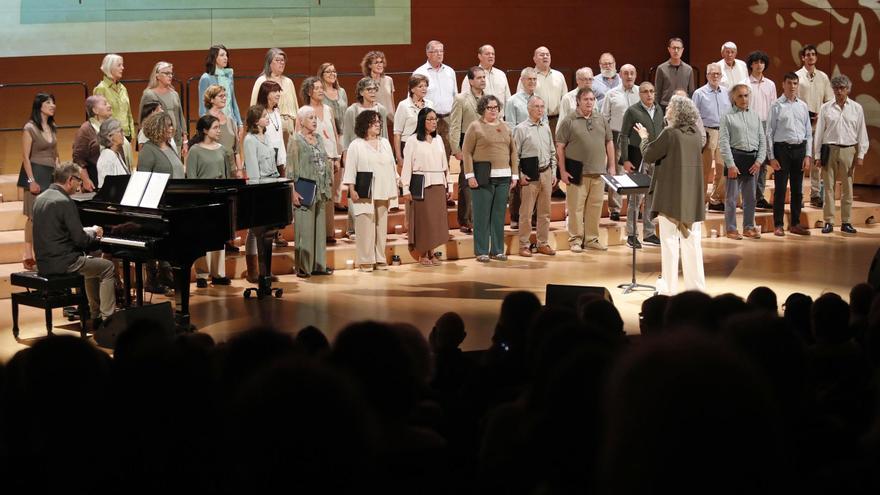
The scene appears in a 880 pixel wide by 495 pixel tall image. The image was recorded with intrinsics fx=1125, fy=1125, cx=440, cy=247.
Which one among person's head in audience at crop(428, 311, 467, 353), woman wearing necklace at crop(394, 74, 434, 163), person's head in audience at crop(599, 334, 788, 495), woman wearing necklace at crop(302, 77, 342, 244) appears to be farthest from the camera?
woman wearing necklace at crop(394, 74, 434, 163)

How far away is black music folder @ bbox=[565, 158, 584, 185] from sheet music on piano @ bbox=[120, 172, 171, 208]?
15.8 ft

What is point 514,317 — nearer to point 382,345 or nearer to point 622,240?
point 382,345

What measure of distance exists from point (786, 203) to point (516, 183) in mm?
3873

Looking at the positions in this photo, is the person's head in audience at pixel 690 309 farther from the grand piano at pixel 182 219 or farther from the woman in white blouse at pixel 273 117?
the woman in white blouse at pixel 273 117

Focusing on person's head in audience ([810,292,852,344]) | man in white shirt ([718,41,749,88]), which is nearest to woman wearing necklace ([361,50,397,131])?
man in white shirt ([718,41,749,88])

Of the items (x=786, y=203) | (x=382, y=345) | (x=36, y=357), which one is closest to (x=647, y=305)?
(x=382, y=345)

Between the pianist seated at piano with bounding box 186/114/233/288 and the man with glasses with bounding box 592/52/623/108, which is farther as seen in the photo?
the man with glasses with bounding box 592/52/623/108

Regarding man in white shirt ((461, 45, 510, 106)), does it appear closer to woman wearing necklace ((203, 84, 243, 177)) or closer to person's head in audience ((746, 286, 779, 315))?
woman wearing necklace ((203, 84, 243, 177))

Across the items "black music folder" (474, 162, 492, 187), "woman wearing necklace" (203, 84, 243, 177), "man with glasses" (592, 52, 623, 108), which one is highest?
"man with glasses" (592, 52, 623, 108)

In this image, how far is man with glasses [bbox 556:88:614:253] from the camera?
1129 cm

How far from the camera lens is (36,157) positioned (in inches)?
380

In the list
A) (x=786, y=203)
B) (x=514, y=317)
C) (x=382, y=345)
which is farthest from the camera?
(x=786, y=203)

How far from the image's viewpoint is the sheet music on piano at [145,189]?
7785 millimetres

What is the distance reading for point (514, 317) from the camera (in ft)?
14.0
